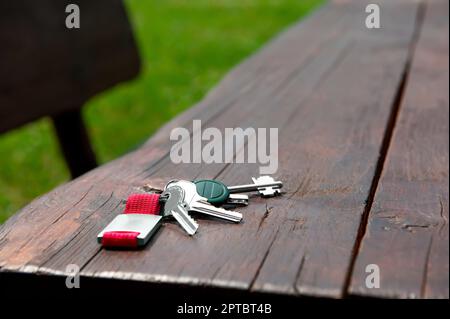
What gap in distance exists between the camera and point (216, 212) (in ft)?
3.85

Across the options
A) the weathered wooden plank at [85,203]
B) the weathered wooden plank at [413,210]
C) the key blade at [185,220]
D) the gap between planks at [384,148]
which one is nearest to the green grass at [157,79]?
the weathered wooden plank at [85,203]

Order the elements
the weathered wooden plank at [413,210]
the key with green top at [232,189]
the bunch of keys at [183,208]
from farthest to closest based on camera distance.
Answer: the key with green top at [232,189], the bunch of keys at [183,208], the weathered wooden plank at [413,210]

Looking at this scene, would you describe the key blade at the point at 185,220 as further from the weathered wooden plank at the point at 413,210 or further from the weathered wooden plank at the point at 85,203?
the weathered wooden plank at the point at 413,210

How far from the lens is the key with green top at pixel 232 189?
48.3 inches

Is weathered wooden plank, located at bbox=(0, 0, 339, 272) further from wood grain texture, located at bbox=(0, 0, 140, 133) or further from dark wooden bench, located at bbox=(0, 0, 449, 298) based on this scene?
wood grain texture, located at bbox=(0, 0, 140, 133)

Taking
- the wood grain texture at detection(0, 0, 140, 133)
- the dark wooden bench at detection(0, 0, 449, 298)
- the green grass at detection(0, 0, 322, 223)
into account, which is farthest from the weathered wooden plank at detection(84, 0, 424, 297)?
the green grass at detection(0, 0, 322, 223)

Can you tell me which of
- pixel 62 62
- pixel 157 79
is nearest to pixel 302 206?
pixel 62 62

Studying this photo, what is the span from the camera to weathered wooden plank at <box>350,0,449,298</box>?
97 cm

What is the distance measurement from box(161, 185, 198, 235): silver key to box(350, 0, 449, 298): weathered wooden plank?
0.27 m

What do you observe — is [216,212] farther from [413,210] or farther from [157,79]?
[157,79]

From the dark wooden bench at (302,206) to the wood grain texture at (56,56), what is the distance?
64cm

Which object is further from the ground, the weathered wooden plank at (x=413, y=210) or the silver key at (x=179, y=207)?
the silver key at (x=179, y=207)

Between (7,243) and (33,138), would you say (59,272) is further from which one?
(33,138)

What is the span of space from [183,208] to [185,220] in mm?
33
